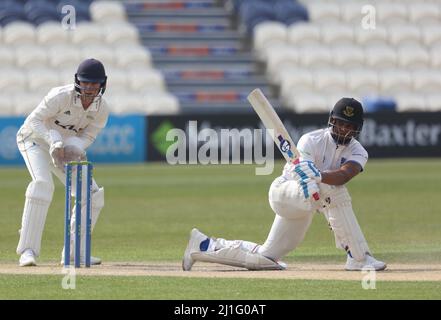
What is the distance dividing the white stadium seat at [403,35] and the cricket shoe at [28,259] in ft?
65.1

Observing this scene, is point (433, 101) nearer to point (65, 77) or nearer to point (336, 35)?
point (336, 35)

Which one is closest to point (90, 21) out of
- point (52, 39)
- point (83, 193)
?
point (52, 39)

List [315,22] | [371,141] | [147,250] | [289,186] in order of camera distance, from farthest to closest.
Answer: [315,22] < [371,141] < [147,250] < [289,186]

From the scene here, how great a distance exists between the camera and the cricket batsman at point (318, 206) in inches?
319

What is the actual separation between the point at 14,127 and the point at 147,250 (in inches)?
466

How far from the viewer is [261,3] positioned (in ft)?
90.4

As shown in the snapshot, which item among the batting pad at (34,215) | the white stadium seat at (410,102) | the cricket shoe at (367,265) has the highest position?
the white stadium seat at (410,102)

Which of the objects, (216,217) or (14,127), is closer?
(216,217)

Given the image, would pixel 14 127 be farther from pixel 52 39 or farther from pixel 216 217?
pixel 216 217

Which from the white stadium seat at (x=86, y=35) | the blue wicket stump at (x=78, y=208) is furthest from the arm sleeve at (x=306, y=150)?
the white stadium seat at (x=86, y=35)

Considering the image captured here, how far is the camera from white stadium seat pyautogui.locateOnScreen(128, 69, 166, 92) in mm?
25109

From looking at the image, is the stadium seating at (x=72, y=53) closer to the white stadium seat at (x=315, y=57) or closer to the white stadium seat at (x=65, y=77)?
the white stadium seat at (x=65, y=77)

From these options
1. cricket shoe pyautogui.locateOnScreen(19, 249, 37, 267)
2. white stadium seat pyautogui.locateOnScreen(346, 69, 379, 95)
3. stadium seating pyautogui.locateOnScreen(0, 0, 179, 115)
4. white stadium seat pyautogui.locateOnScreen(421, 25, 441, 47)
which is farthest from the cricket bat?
white stadium seat pyautogui.locateOnScreen(421, 25, 441, 47)

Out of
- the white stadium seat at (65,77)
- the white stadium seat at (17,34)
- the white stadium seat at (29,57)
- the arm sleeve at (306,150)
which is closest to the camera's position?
the arm sleeve at (306,150)
